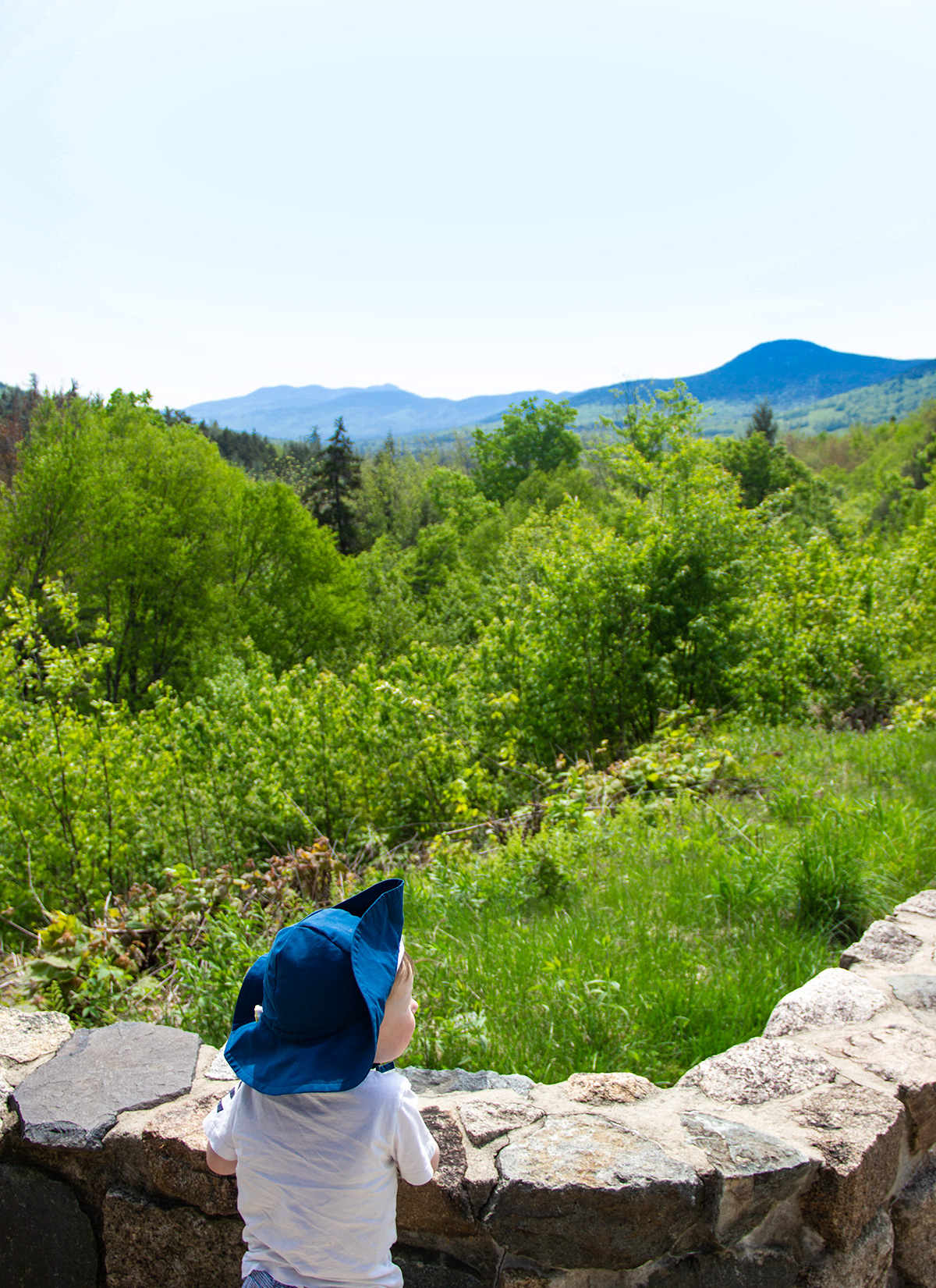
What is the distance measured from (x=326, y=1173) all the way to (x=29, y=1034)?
72.7 inches

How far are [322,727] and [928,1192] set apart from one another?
960 cm

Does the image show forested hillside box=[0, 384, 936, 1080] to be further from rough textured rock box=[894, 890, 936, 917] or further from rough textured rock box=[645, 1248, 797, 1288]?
rough textured rock box=[645, 1248, 797, 1288]

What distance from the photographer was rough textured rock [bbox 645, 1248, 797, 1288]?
2078 mm

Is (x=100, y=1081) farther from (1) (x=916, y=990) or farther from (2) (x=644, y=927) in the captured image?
(1) (x=916, y=990)

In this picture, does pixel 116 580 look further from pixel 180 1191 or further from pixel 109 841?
pixel 180 1191

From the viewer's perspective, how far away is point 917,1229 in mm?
2451

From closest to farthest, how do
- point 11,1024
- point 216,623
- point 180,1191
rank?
point 180,1191 → point 11,1024 → point 216,623

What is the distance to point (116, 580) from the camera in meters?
25.0

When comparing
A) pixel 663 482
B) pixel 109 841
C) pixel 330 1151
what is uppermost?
pixel 663 482

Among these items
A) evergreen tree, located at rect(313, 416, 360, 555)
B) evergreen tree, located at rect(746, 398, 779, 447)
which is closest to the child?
evergreen tree, located at rect(313, 416, 360, 555)

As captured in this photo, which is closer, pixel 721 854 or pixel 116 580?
pixel 721 854

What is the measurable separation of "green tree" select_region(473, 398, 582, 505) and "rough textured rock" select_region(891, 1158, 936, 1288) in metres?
53.4

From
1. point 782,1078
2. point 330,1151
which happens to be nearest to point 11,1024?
point 330,1151

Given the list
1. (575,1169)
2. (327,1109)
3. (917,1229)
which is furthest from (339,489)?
(327,1109)
